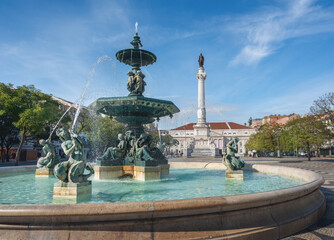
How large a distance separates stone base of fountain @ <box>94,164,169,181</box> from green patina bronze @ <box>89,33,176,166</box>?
182 mm

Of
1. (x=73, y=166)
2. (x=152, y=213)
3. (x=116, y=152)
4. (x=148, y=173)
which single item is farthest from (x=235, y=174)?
(x=152, y=213)

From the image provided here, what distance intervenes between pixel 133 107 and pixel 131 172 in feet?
8.41

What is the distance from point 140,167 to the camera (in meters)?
8.56

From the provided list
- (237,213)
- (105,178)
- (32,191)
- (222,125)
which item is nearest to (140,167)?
(105,178)

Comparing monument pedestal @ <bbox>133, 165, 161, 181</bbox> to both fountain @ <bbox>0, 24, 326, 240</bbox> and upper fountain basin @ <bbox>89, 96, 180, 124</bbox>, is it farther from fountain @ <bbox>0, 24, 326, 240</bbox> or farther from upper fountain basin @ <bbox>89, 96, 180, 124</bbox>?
upper fountain basin @ <bbox>89, 96, 180, 124</bbox>

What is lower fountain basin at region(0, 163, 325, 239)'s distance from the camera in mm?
3113

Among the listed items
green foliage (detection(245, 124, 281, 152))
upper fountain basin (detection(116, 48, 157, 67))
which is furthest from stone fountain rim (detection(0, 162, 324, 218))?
green foliage (detection(245, 124, 281, 152))

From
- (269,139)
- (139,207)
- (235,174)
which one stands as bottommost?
(235,174)

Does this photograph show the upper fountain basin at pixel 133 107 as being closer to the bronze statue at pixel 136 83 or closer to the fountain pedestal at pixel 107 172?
the bronze statue at pixel 136 83

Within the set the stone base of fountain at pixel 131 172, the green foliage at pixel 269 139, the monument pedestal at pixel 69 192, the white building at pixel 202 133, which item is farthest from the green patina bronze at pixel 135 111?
the green foliage at pixel 269 139

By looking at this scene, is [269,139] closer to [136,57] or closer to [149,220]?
[136,57]

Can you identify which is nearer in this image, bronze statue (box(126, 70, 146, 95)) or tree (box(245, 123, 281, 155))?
bronze statue (box(126, 70, 146, 95))

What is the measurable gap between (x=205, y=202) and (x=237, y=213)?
0.65m

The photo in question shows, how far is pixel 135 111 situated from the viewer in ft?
33.0
